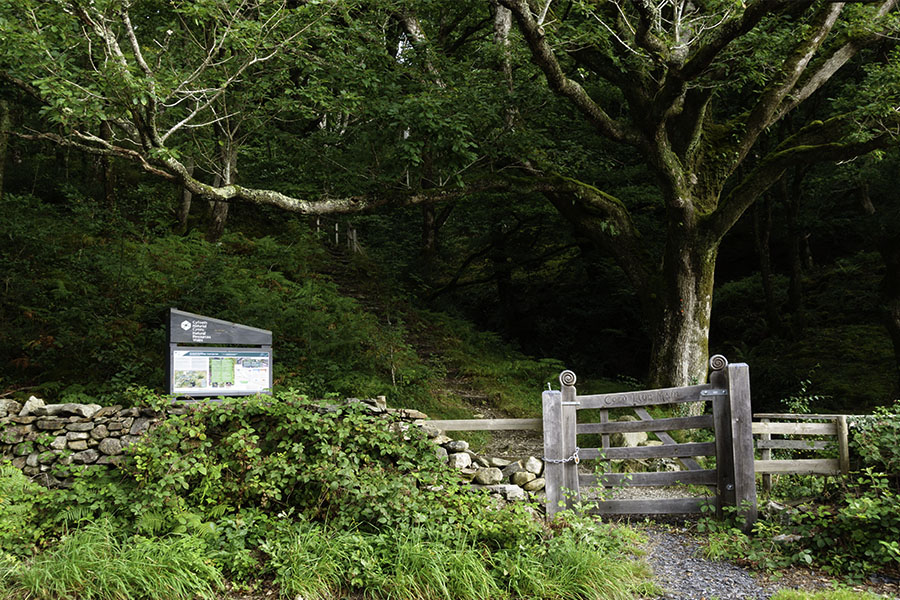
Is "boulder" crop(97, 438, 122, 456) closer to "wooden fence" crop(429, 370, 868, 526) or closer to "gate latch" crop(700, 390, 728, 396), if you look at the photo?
"wooden fence" crop(429, 370, 868, 526)

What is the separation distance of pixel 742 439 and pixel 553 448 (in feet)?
5.93

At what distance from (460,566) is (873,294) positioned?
15.4m

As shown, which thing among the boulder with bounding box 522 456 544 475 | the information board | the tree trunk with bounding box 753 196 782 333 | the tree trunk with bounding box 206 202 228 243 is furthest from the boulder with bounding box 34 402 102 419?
the tree trunk with bounding box 753 196 782 333

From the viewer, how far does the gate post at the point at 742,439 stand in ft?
19.1

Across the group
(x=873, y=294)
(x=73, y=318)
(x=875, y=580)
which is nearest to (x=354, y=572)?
(x=875, y=580)

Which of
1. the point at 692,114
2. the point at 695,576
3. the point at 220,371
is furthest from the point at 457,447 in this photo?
the point at 692,114

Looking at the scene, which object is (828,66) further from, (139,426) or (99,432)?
(99,432)

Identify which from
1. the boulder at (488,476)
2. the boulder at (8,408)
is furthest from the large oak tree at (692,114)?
the boulder at (8,408)

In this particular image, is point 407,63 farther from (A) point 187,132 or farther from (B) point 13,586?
(B) point 13,586

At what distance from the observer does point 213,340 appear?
6301mm

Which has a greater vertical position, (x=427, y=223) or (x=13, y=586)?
(x=427, y=223)

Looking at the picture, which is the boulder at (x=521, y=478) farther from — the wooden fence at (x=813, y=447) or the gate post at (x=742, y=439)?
the wooden fence at (x=813, y=447)

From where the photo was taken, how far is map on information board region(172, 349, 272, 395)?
6105 millimetres

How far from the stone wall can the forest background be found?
6.56 feet
